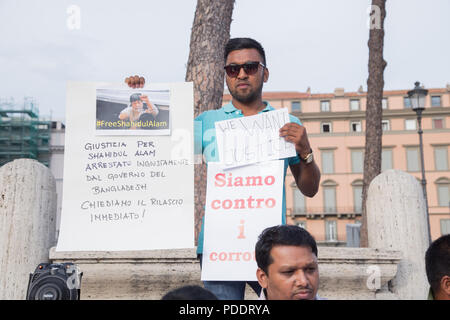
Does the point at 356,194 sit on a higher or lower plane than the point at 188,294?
higher

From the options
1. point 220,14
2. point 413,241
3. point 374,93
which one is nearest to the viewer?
point 413,241

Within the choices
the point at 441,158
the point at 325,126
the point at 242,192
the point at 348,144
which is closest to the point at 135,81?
the point at 242,192

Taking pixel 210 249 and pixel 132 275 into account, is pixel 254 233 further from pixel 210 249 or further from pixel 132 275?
pixel 132 275

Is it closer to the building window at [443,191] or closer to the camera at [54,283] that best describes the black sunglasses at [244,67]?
the camera at [54,283]

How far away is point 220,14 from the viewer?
5129 millimetres

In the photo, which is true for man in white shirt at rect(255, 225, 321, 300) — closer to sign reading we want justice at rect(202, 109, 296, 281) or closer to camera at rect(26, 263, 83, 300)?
sign reading we want justice at rect(202, 109, 296, 281)

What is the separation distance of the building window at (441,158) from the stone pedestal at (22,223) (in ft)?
172

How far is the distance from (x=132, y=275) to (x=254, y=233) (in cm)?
130

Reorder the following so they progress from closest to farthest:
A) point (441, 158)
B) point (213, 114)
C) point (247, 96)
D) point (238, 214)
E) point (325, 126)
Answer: point (238, 214) → point (247, 96) → point (213, 114) → point (441, 158) → point (325, 126)

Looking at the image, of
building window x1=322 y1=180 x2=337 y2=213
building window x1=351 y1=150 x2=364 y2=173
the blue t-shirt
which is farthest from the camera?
building window x1=322 y1=180 x2=337 y2=213

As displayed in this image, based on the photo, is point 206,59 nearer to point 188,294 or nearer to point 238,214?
point 238,214

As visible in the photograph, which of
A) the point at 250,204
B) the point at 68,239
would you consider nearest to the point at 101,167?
the point at 68,239

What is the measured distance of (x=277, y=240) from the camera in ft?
7.17

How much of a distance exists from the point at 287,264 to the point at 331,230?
51.3 meters
